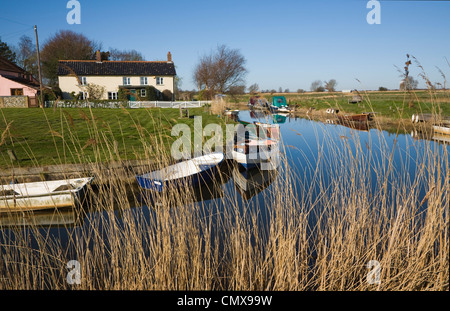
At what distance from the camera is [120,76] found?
1234 inches

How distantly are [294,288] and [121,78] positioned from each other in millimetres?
32814

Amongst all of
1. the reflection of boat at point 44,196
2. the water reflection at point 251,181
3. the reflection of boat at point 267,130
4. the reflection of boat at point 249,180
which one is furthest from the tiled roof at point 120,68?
the reflection of boat at point 44,196

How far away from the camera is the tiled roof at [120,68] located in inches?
1213

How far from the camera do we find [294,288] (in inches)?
96.7

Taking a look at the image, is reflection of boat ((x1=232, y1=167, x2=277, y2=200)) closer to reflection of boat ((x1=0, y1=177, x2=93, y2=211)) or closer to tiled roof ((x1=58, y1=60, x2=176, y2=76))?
reflection of boat ((x1=0, y1=177, x2=93, y2=211))

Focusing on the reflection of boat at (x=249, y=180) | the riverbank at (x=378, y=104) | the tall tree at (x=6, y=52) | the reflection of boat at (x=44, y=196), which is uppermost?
the tall tree at (x=6, y=52)

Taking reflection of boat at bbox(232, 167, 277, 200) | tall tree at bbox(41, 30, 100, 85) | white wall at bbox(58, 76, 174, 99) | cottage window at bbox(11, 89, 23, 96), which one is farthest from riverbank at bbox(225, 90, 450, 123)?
tall tree at bbox(41, 30, 100, 85)

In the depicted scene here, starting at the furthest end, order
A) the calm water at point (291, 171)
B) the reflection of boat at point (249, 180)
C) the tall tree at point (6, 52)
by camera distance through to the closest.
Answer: the tall tree at point (6, 52) → the reflection of boat at point (249, 180) → the calm water at point (291, 171)

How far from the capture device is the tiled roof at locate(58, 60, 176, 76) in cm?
3081

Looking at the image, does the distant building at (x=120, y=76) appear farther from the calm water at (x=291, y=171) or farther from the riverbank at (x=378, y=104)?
the calm water at (x=291, y=171)

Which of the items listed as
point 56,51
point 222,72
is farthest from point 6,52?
point 222,72

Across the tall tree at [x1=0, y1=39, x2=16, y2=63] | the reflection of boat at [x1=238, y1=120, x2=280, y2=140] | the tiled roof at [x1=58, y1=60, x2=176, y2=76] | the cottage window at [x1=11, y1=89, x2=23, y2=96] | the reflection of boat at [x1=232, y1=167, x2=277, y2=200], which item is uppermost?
the tall tree at [x1=0, y1=39, x2=16, y2=63]
